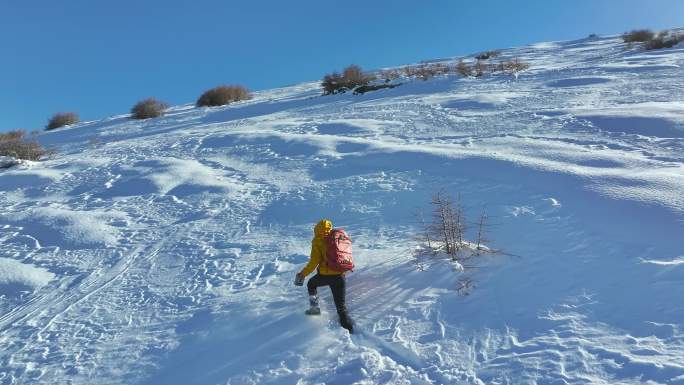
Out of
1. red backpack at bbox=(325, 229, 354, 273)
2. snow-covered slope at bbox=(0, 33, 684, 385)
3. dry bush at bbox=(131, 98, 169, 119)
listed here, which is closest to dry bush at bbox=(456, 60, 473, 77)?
snow-covered slope at bbox=(0, 33, 684, 385)

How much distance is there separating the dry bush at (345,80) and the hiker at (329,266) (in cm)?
1296

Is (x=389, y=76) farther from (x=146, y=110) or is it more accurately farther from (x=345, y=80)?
(x=146, y=110)

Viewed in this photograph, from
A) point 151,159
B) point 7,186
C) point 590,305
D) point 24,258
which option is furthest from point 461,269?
point 7,186

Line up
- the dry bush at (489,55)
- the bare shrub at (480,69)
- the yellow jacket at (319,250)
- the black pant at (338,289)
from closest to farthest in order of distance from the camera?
1. the black pant at (338,289)
2. the yellow jacket at (319,250)
3. the bare shrub at (480,69)
4. the dry bush at (489,55)

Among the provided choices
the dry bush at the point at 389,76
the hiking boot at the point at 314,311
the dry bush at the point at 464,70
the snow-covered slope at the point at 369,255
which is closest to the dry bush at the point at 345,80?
the dry bush at the point at 389,76

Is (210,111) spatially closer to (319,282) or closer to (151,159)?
(151,159)

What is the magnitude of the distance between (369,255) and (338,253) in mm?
1145

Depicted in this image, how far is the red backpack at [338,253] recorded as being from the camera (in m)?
4.30

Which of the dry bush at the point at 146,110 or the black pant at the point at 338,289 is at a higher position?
the dry bush at the point at 146,110

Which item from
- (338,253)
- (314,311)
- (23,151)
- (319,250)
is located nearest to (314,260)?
(319,250)

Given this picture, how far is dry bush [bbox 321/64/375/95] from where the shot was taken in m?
17.1

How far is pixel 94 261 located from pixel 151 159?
4605 millimetres

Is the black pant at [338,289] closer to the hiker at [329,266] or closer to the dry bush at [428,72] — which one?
the hiker at [329,266]

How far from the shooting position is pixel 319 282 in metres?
4.38
